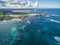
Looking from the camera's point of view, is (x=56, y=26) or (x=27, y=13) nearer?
(x=56, y=26)

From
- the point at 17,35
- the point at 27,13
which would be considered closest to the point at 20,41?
the point at 17,35

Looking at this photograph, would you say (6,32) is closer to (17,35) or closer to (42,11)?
(17,35)

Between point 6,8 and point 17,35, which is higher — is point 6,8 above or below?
above

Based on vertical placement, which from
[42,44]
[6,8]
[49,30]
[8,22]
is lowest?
[42,44]

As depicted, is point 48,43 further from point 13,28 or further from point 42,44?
point 13,28

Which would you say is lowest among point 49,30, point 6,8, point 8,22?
point 49,30

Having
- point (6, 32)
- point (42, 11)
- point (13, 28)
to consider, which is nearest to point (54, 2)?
point (42, 11)
